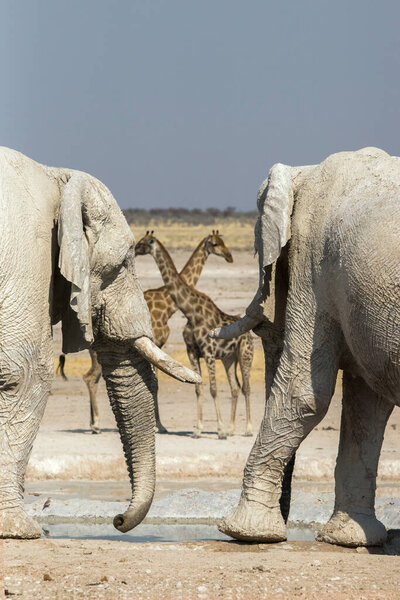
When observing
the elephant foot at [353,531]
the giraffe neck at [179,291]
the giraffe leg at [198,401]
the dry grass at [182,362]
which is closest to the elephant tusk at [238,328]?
the elephant foot at [353,531]

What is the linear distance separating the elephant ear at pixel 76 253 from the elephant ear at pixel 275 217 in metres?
1.01

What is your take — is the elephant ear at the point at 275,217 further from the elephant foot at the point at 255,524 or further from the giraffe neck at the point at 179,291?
the giraffe neck at the point at 179,291

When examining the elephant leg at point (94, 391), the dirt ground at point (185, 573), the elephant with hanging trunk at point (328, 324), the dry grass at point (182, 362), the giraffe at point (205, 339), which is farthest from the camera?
Result: the dry grass at point (182, 362)

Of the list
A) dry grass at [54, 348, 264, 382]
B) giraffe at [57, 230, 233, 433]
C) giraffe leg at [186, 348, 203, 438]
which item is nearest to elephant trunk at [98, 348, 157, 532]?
giraffe at [57, 230, 233, 433]

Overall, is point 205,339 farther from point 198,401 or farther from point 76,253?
point 76,253

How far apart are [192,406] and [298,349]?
932 centimetres

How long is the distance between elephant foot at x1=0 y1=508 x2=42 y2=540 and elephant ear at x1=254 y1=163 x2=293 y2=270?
1.96m

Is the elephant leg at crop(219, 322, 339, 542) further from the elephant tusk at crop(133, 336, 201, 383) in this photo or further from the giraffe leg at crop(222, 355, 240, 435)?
the giraffe leg at crop(222, 355, 240, 435)

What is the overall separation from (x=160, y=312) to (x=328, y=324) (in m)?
7.95

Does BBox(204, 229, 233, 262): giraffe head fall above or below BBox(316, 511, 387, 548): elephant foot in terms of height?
below

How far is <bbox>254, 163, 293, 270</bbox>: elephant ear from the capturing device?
286 inches

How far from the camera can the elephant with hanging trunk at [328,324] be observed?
669cm

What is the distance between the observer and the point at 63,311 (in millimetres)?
7508

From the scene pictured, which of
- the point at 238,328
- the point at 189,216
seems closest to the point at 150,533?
the point at 238,328
